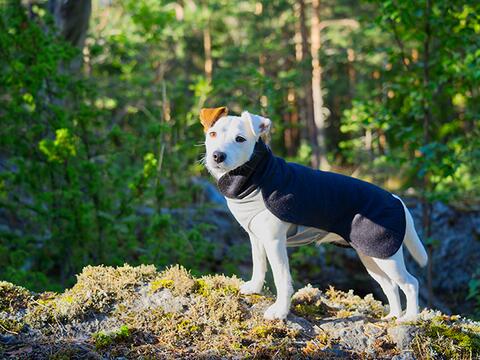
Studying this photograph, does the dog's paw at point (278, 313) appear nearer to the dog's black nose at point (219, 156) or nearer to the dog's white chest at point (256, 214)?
the dog's white chest at point (256, 214)

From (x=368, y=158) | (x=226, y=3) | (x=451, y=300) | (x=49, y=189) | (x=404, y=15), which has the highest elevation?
(x=226, y=3)

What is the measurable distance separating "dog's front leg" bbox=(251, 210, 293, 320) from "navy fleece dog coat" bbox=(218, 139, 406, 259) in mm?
88

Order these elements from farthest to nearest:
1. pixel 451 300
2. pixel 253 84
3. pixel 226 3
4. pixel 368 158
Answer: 1. pixel 226 3
2. pixel 368 158
3. pixel 451 300
4. pixel 253 84

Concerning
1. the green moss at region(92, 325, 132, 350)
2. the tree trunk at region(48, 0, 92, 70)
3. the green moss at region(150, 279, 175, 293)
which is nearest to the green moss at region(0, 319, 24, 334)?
the green moss at region(92, 325, 132, 350)

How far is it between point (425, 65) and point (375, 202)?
4.66m

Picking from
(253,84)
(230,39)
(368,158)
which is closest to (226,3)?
(230,39)

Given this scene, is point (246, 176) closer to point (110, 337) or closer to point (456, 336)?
point (110, 337)

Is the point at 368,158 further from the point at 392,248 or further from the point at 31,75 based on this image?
the point at 392,248

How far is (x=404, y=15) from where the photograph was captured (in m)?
7.50

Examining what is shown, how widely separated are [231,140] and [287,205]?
2.25ft

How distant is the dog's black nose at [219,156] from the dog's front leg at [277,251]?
58 centimetres

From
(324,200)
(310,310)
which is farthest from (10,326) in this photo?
(324,200)

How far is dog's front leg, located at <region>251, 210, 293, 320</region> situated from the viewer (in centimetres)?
439

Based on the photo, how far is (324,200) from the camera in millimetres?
4504
